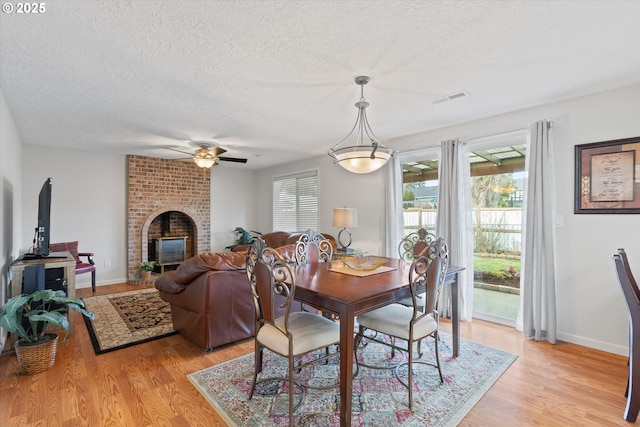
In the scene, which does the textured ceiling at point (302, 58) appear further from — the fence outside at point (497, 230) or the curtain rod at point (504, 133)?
the fence outside at point (497, 230)

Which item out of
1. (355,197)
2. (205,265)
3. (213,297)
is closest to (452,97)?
(355,197)

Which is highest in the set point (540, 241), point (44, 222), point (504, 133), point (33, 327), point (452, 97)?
point (452, 97)

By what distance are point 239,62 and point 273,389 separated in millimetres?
2471

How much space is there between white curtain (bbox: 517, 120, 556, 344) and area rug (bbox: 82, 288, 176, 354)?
384 centimetres

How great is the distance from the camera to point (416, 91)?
9.40 feet

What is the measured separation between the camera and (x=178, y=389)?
7.34 ft

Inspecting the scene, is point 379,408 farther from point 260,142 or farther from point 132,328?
point 260,142

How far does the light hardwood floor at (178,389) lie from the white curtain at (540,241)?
0.24m

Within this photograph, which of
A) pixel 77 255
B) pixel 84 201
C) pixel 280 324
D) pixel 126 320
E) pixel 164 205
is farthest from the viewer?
pixel 164 205

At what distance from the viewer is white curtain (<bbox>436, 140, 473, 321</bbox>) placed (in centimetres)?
370

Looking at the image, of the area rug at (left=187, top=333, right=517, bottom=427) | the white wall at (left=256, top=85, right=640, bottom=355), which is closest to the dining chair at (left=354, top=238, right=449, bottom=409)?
the area rug at (left=187, top=333, right=517, bottom=427)

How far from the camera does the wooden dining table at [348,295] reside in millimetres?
1758

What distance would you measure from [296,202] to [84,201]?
12.7 ft

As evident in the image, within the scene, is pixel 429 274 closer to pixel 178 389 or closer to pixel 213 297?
pixel 213 297
